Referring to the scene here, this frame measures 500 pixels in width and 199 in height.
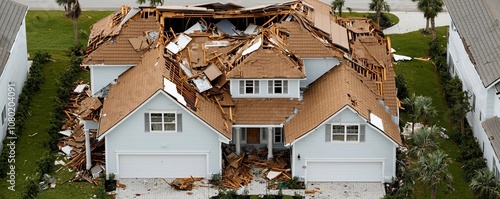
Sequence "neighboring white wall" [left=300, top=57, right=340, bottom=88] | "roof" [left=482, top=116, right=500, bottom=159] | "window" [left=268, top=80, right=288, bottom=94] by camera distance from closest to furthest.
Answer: "roof" [left=482, top=116, right=500, bottom=159], "window" [left=268, top=80, right=288, bottom=94], "neighboring white wall" [left=300, top=57, right=340, bottom=88]

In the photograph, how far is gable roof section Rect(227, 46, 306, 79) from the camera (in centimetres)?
6394

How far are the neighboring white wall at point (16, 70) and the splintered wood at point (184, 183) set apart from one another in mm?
11255

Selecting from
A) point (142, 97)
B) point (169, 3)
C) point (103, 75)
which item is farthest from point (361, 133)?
point (169, 3)

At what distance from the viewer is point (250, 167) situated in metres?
64.6

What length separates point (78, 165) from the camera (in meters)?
64.6

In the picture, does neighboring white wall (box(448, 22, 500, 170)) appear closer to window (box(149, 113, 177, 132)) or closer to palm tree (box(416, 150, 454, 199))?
palm tree (box(416, 150, 454, 199))

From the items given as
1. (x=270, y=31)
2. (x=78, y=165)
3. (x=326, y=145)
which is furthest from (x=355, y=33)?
(x=78, y=165)

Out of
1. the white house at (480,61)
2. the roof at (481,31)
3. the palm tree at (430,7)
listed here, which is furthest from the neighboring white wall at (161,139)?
the palm tree at (430,7)

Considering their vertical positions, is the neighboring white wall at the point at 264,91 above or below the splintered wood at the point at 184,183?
above

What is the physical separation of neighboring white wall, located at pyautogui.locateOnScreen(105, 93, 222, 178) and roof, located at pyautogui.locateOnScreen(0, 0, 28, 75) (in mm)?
8929

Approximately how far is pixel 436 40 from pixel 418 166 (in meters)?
22.4

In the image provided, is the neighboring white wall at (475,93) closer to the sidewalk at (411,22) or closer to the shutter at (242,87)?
the sidewalk at (411,22)

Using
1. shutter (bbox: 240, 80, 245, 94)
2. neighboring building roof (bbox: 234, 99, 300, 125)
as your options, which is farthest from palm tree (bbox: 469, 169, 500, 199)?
shutter (bbox: 240, 80, 245, 94)

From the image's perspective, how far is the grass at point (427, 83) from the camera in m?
62.6
